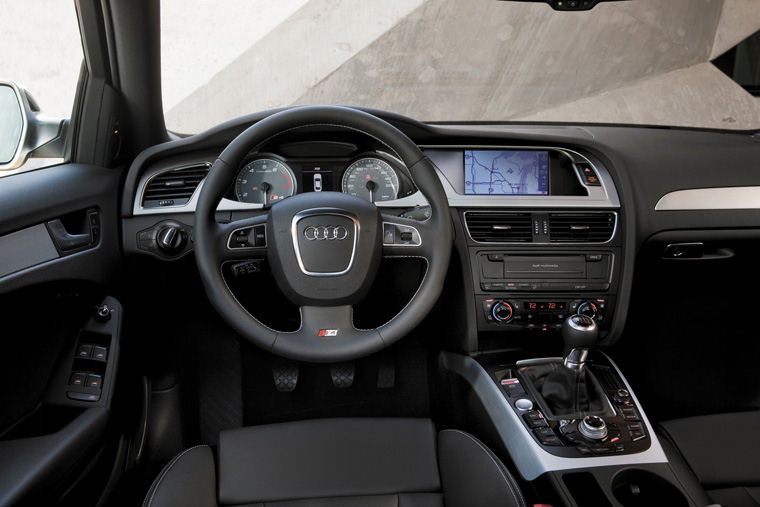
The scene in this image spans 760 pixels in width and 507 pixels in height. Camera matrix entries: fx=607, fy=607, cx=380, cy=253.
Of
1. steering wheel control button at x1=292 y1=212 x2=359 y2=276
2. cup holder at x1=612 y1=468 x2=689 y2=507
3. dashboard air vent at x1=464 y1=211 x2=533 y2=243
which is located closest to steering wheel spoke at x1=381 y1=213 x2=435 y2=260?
steering wheel control button at x1=292 y1=212 x2=359 y2=276

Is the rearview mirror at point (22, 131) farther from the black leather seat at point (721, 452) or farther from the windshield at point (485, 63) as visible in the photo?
the black leather seat at point (721, 452)

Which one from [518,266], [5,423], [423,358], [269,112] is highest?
[269,112]

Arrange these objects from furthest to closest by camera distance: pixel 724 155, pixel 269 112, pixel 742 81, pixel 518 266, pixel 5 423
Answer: pixel 742 81, pixel 724 155, pixel 518 266, pixel 269 112, pixel 5 423

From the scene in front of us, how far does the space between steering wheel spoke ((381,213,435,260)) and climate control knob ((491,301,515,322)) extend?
1.40 ft

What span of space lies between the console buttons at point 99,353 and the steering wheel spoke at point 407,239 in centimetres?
85

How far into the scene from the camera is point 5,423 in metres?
1.48

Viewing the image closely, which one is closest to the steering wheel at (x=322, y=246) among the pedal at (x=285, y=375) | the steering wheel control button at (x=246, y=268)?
the steering wheel control button at (x=246, y=268)

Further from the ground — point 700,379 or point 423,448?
point 423,448

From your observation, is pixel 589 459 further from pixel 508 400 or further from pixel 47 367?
pixel 47 367

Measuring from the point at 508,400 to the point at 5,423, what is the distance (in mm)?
1302

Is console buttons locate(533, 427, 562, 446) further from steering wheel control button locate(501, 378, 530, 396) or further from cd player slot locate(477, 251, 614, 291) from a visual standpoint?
cd player slot locate(477, 251, 614, 291)

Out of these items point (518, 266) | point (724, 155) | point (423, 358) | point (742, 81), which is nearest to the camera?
point (518, 266)

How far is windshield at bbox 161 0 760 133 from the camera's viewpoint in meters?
2.43

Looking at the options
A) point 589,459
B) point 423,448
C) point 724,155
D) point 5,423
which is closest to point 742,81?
point 724,155
